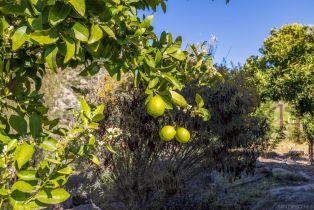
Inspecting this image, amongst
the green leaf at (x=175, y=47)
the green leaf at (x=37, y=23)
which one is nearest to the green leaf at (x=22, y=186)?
the green leaf at (x=37, y=23)

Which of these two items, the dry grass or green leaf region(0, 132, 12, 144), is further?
the dry grass

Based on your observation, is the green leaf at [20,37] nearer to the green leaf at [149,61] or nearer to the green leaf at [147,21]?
the green leaf at [149,61]

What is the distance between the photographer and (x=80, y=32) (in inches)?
63.2

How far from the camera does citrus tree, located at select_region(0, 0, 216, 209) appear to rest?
5.30 ft

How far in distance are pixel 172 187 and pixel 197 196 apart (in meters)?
1.63

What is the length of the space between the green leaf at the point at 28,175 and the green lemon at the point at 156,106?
22.0 inches

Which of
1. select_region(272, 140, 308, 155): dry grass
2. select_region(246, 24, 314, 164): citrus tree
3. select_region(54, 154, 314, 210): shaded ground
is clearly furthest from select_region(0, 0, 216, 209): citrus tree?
select_region(272, 140, 308, 155): dry grass

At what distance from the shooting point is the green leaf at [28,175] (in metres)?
1.74

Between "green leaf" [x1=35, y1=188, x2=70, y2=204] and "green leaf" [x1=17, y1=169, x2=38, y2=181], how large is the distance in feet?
0.27

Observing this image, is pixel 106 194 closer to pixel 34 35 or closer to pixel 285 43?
pixel 34 35

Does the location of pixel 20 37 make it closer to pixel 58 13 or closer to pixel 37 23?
pixel 37 23

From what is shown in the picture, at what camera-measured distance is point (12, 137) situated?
6.46ft

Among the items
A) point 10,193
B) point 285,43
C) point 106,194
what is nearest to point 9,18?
point 10,193

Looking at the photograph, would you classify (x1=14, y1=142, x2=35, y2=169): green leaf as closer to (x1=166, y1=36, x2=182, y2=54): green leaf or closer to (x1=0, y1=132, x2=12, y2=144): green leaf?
(x1=0, y1=132, x2=12, y2=144): green leaf
